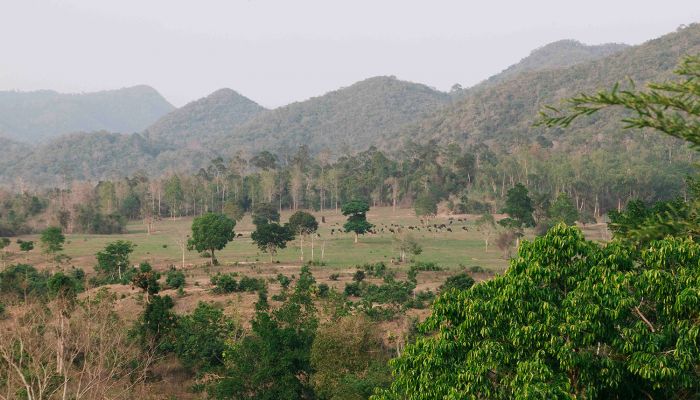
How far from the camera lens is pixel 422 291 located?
42875 millimetres

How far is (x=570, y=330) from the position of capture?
38.3 feet

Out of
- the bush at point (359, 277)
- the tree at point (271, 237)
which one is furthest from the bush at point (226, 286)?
the tree at point (271, 237)

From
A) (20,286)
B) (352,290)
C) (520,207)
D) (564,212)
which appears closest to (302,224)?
(520,207)

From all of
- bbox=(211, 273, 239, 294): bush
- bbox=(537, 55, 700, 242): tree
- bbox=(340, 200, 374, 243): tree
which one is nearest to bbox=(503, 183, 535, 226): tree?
bbox=(340, 200, 374, 243): tree

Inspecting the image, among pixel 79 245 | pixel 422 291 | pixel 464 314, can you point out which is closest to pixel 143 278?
pixel 422 291

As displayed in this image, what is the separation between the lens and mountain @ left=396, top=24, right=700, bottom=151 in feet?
496

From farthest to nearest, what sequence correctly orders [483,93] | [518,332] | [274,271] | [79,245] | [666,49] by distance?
[483,93] < [666,49] < [79,245] < [274,271] < [518,332]

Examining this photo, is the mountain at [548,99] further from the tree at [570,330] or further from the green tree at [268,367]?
the tree at [570,330]

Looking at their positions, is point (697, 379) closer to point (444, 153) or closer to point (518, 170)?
point (518, 170)

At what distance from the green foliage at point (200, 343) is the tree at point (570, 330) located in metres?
19.4

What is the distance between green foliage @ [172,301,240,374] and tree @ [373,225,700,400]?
63.8 ft

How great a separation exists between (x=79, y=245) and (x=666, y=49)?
512 feet

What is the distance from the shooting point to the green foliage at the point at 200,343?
102ft

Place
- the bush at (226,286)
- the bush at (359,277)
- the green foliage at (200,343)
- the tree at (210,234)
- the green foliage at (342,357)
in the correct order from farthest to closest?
1. the tree at (210,234)
2. the bush at (359,277)
3. the bush at (226,286)
4. the green foliage at (200,343)
5. the green foliage at (342,357)
